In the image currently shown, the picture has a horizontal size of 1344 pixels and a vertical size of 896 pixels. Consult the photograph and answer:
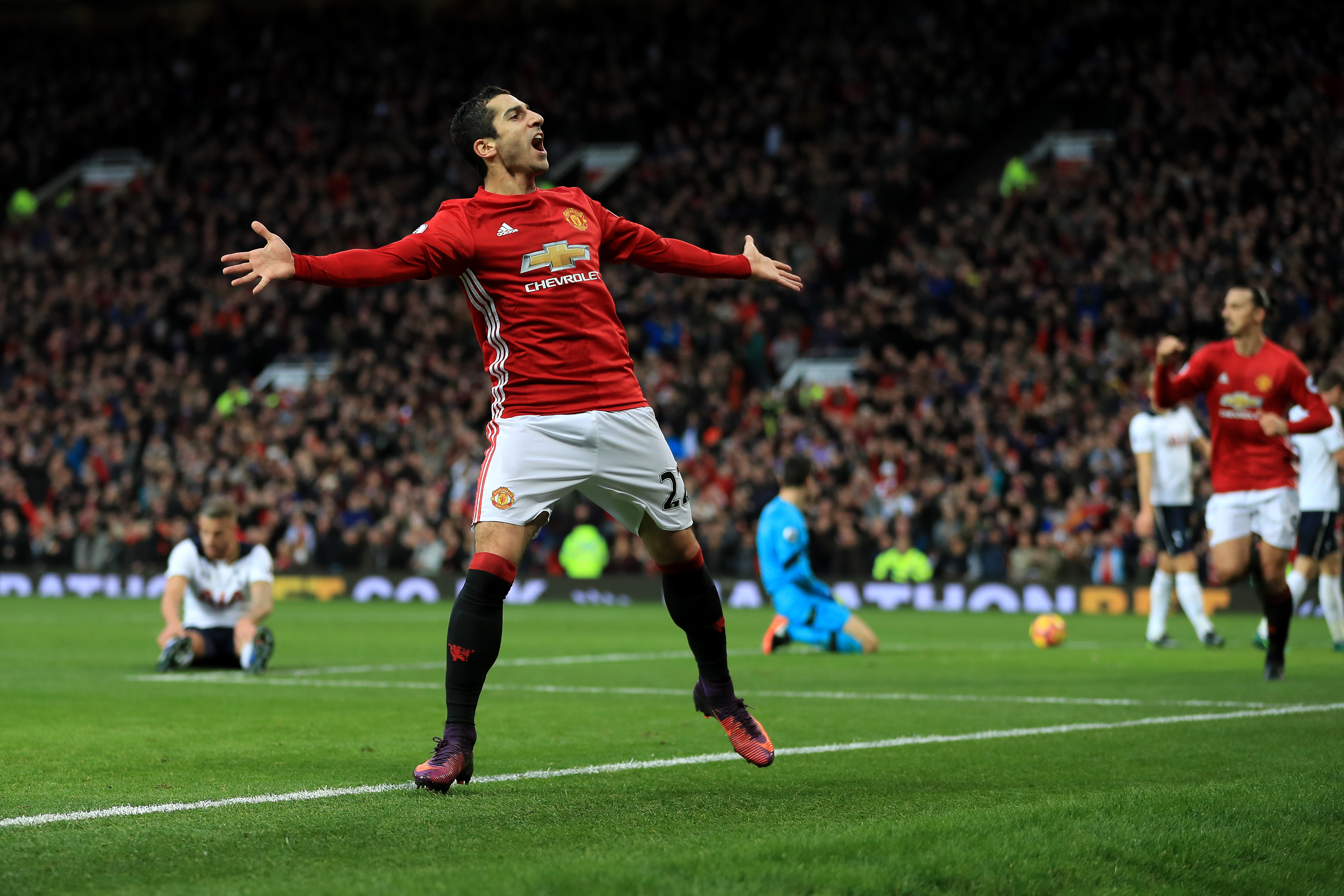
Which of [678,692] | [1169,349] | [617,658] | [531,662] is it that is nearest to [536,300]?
[1169,349]

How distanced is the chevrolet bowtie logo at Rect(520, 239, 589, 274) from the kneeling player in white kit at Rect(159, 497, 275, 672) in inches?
226

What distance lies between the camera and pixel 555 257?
5723 millimetres

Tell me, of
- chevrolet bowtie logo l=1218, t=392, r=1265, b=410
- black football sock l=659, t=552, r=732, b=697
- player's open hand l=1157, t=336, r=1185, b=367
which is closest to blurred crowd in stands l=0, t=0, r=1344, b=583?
chevrolet bowtie logo l=1218, t=392, r=1265, b=410

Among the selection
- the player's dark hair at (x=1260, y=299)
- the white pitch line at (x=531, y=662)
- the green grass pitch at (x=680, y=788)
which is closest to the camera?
the green grass pitch at (x=680, y=788)

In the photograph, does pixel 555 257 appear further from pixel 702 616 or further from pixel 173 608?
pixel 173 608

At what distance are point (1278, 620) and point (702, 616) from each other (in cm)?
545

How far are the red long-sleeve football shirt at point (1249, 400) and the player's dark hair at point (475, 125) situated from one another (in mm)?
5203

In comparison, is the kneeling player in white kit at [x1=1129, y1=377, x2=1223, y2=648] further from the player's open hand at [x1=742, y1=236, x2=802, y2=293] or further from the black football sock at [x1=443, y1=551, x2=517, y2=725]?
the black football sock at [x1=443, y1=551, x2=517, y2=725]

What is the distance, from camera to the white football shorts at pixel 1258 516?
32.0 ft

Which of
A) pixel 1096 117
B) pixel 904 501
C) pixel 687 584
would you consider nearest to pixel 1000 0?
pixel 1096 117

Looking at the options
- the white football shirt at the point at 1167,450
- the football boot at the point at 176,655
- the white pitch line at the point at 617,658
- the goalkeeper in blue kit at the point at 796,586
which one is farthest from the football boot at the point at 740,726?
the white football shirt at the point at 1167,450

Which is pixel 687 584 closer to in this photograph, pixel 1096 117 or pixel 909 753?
pixel 909 753

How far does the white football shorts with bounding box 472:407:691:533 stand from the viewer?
18.2 feet

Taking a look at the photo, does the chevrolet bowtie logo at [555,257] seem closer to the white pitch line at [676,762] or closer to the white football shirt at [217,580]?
the white pitch line at [676,762]
